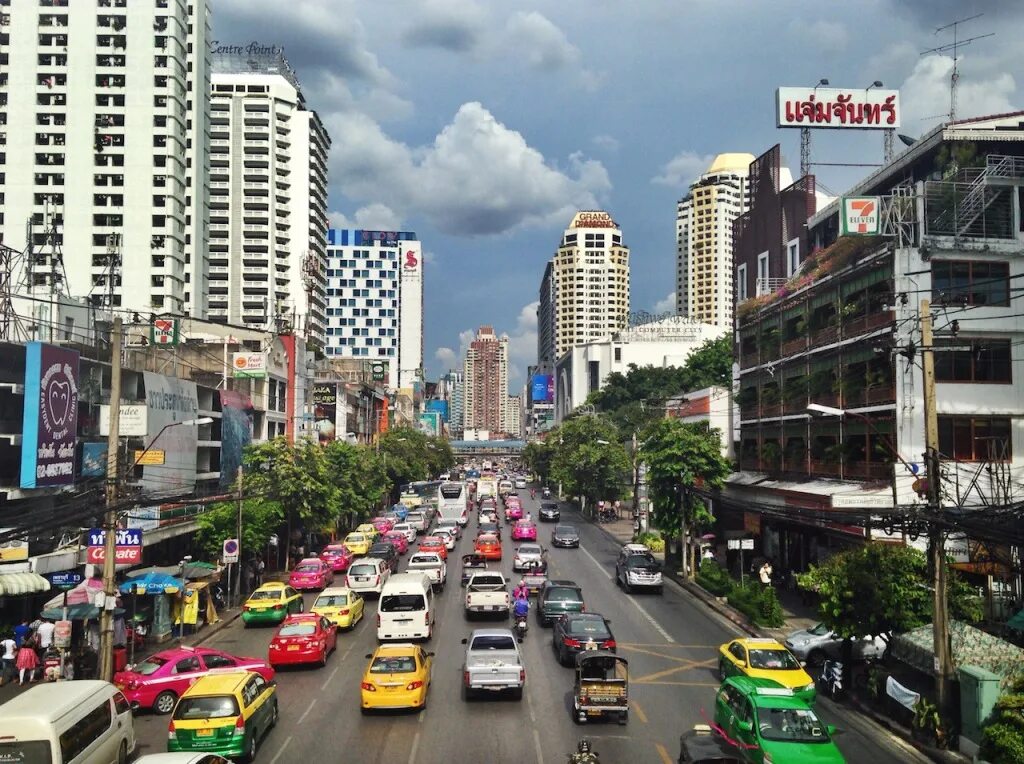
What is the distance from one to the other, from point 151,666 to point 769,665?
48.1 feet

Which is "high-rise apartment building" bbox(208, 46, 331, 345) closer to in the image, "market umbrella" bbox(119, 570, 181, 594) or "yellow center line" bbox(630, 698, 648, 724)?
"market umbrella" bbox(119, 570, 181, 594)

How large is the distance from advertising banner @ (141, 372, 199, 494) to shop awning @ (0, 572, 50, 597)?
1365 centimetres

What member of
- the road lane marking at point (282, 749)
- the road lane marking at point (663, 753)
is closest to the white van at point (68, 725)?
the road lane marking at point (282, 749)

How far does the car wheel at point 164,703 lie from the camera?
21188 millimetres

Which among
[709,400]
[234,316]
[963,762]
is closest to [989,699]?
[963,762]

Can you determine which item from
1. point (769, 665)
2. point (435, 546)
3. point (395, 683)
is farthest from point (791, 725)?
point (435, 546)

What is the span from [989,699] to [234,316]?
122 meters

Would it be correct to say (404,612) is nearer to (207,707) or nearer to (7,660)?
(7,660)

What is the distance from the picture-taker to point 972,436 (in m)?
36.3

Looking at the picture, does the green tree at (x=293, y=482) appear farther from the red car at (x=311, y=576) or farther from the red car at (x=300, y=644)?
the red car at (x=300, y=644)

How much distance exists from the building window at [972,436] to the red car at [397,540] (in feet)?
88.4

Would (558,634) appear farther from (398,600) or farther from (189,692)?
(189,692)

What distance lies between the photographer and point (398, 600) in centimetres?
2911

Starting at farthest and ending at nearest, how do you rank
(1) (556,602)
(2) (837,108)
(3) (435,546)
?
(2) (837,108) → (3) (435,546) → (1) (556,602)
